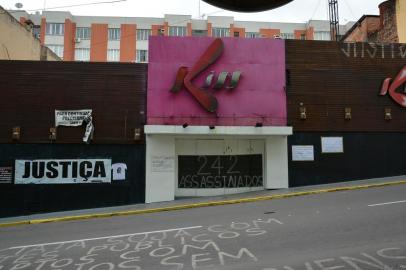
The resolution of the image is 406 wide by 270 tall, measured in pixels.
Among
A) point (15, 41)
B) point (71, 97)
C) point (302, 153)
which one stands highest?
point (15, 41)

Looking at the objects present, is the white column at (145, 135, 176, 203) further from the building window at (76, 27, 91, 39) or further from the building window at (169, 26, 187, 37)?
the building window at (76, 27, 91, 39)

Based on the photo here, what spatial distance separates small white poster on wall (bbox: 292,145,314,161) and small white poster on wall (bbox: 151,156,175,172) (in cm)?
543

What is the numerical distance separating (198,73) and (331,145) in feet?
22.4

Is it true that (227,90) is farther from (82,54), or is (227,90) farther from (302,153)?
(82,54)

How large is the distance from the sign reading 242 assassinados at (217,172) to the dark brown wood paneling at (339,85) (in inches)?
114

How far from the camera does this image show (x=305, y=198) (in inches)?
566

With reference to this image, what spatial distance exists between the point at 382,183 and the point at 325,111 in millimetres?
4018

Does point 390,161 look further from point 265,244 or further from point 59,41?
point 59,41

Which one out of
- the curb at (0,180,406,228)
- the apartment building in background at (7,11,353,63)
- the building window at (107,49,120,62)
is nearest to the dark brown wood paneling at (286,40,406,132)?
the curb at (0,180,406,228)

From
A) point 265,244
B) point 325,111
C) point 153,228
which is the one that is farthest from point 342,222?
point 325,111

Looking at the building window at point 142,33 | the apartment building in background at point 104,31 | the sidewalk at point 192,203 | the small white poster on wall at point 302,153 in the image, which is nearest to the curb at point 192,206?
the sidewalk at point 192,203

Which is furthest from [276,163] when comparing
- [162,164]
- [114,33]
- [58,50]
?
[58,50]

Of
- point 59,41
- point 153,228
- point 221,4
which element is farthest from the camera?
point 59,41

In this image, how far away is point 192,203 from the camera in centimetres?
1516
